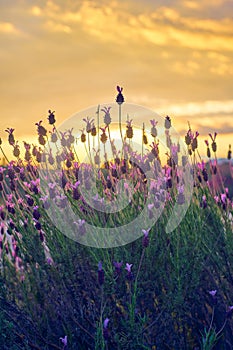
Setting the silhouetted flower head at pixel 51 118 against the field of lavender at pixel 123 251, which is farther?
the silhouetted flower head at pixel 51 118

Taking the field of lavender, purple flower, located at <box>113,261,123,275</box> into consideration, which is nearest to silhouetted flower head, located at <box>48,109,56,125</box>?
the field of lavender

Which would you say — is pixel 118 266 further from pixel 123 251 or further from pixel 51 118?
pixel 51 118

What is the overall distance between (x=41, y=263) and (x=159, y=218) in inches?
34.5

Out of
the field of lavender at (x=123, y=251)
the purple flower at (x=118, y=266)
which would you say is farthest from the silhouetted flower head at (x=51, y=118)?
the purple flower at (x=118, y=266)

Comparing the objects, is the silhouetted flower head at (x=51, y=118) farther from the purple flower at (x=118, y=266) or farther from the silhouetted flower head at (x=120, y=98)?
the purple flower at (x=118, y=266)

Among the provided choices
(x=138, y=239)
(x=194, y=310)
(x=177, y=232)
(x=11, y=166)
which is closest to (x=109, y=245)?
(x=138, y=239)

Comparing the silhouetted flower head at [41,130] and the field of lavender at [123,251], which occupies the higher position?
the silhouetted flower head at [41,130]

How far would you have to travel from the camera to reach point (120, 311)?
3898 mm

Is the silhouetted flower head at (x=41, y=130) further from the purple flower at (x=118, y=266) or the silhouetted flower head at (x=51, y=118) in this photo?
the purple flower at (x=118, y=266)

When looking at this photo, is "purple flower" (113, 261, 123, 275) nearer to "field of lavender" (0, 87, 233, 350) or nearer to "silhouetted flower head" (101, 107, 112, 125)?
"field of lavender" (0, 87, 233, 350)

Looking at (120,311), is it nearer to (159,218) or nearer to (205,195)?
(159,218)

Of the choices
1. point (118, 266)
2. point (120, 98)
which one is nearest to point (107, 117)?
point (120, 98)

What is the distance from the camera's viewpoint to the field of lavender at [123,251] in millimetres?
3789

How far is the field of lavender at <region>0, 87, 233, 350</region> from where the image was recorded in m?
3.79
